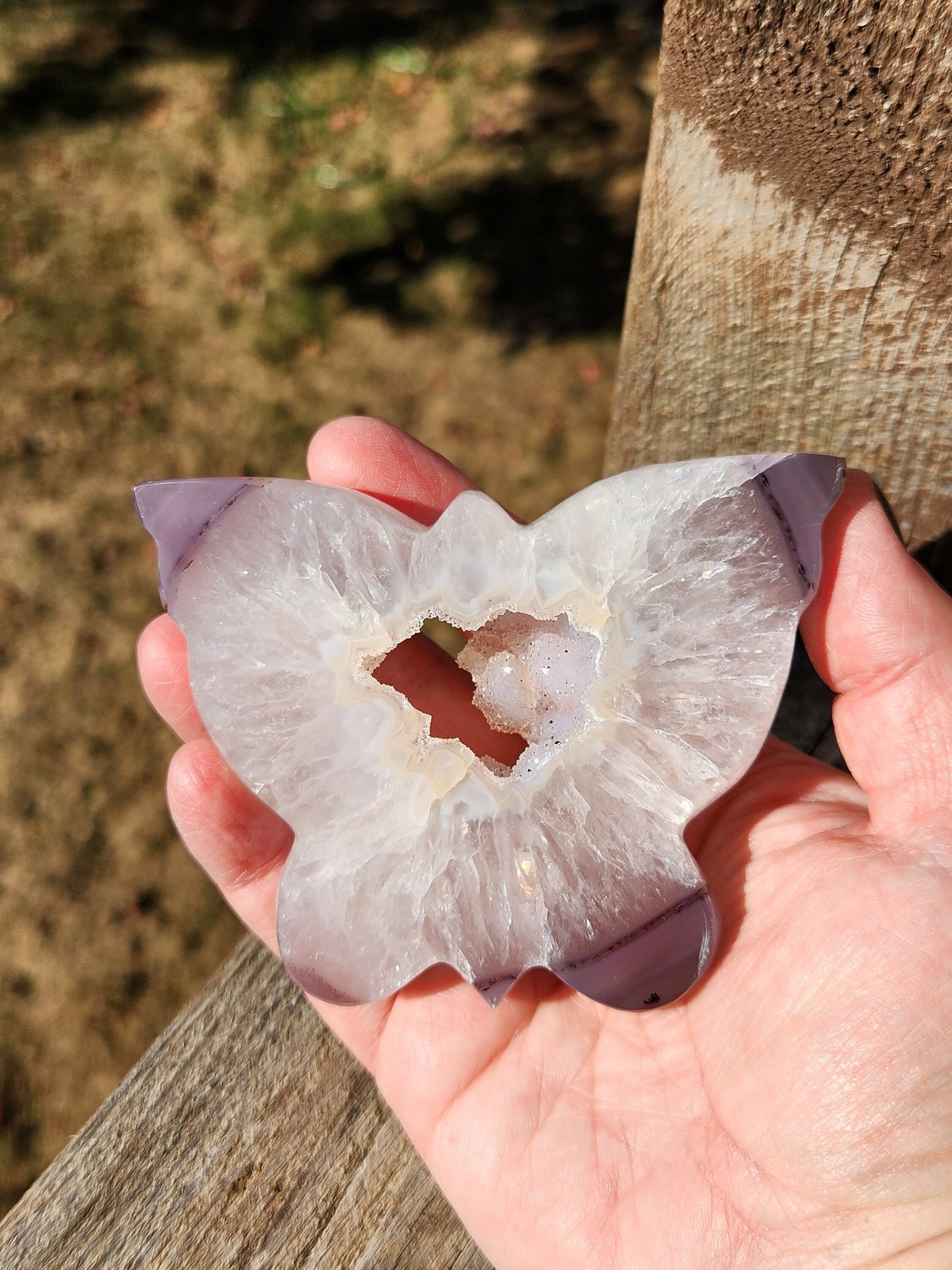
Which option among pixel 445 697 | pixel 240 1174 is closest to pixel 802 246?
pixel 445 697

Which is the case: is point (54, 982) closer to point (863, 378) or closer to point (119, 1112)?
point (119, 1112)

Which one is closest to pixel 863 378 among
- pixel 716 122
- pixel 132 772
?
pixel 716 122

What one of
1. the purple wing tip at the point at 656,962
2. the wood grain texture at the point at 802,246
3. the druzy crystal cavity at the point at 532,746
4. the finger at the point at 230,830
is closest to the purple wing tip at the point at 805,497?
the druzy crystal cavity at the point at 532,746

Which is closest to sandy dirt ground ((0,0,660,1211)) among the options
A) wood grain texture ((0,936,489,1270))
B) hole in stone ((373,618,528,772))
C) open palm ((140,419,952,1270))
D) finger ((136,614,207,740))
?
wood grain texture ((0,936,489,1270))

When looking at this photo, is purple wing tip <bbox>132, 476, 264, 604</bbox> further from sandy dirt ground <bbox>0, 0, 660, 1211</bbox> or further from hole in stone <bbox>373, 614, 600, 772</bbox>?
sandy dirt ground <bbox>0, 0, 660, 1211</bbox>

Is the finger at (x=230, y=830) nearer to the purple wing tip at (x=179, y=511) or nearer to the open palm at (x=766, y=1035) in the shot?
the open palm at (x=766, y=1035)

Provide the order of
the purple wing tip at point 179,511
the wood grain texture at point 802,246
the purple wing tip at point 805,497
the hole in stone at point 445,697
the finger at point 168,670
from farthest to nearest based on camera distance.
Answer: the hole in stone at point 445,697 → the finger at point 168,670 → the purple wing tip at point 179,511 → the purple wing tip at point 805,497 → the wood grain texture at point 802,246
